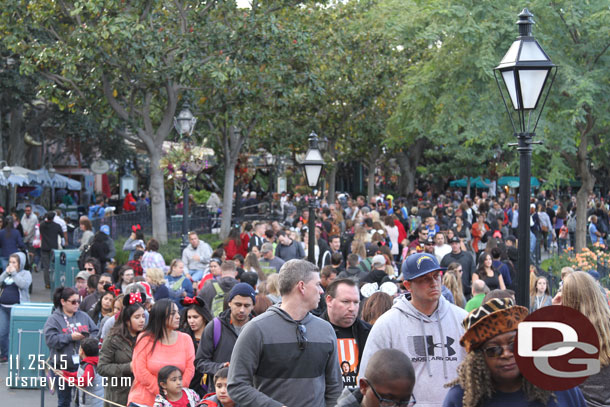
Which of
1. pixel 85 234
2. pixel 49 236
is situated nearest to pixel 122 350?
pixel 85 234

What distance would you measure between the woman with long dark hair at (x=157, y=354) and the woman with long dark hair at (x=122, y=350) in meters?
0.55

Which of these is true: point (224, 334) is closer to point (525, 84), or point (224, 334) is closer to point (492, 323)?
point (525, 84)

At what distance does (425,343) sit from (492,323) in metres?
1.41

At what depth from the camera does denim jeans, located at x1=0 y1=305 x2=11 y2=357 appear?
1249 cm

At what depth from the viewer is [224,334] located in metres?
6.76

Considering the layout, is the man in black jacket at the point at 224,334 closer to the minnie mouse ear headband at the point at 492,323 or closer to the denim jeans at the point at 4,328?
the minnie mouse ear headband at the point at 492,323

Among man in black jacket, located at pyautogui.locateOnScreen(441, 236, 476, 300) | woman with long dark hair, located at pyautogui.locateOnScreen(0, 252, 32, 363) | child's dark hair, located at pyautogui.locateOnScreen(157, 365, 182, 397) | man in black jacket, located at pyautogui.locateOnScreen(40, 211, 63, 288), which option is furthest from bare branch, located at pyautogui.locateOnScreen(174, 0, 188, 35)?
child's dark hair, located at pyautogui.locateOnScreen(157, 365, 182, 397)

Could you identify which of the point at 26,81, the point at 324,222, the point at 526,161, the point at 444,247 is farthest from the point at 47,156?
the point at 526,161

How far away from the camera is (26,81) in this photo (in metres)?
25.4

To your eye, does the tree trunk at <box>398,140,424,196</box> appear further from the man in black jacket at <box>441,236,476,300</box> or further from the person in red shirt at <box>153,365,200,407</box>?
the person in red shirt at <box>153,365,200,407</box>

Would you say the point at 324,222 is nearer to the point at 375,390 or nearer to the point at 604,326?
the point at 604,326

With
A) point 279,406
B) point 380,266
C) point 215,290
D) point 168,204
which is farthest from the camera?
point 168,204

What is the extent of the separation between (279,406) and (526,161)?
2770 millimetres

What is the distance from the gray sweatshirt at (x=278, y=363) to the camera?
4668 mm
